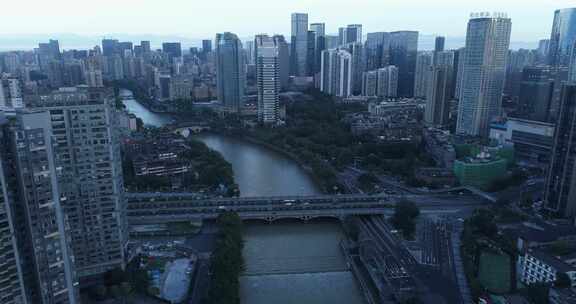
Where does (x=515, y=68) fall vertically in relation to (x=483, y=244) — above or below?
above

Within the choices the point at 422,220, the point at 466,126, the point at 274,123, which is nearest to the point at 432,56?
the point at 466,126

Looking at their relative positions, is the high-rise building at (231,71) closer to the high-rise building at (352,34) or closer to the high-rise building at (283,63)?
the high-rise building at (283,63)

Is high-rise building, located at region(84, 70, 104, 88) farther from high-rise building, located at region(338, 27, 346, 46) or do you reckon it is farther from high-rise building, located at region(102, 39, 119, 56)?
high-rise building, located at region(338, 27, 346, 46)

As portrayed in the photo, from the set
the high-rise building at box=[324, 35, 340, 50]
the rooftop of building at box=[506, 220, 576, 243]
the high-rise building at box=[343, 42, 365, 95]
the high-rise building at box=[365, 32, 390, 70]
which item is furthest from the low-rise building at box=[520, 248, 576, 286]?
the high-rise building at box=[324, 35, 340, 50]

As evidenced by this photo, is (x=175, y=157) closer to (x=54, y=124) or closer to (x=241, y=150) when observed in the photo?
(x=241, y=150)

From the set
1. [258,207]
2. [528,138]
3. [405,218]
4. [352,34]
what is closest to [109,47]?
[352,34]

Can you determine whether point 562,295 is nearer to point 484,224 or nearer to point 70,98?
point 484,224

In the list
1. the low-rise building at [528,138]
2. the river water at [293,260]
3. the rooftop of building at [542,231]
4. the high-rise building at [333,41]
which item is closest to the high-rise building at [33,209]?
the river water at [293,260]
